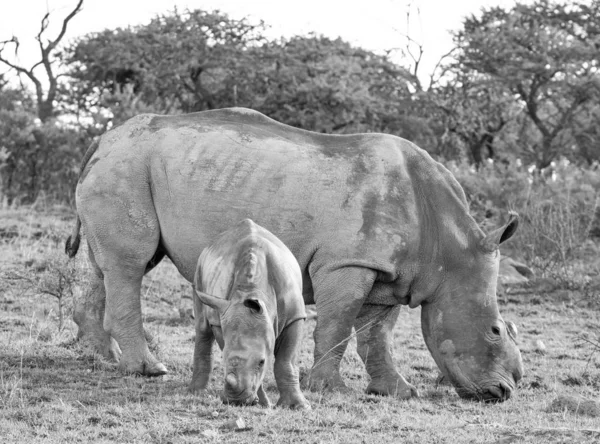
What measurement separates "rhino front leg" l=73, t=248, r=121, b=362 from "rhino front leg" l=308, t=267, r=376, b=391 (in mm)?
2017

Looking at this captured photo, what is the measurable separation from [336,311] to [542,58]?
20.0 metres

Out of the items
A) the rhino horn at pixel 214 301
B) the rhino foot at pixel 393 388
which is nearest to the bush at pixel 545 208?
the rhino foot at pixel 393 388

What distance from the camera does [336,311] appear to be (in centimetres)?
865

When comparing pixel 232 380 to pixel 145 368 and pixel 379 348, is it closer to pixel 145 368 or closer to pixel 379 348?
pixel 145 368

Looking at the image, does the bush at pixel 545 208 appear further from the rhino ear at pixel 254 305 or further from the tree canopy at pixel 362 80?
the rhino ear at pixel 254 305

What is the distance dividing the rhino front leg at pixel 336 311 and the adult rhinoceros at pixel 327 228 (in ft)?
0.04

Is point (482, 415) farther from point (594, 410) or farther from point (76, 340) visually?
point (76, 340)

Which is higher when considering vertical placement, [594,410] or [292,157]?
[292,157]

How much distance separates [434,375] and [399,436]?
9.67 ft

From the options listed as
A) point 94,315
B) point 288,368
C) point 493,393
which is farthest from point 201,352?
point 493,393

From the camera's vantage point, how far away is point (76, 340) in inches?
392

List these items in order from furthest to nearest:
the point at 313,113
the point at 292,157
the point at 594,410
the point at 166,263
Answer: the point at 313,113 → the point at 166,263 → the point at 292,157 → the point at 594,410

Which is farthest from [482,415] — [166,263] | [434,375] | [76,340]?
[166,263]

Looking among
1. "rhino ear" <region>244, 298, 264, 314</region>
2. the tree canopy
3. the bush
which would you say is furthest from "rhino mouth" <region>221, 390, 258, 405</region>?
the tree canopy
